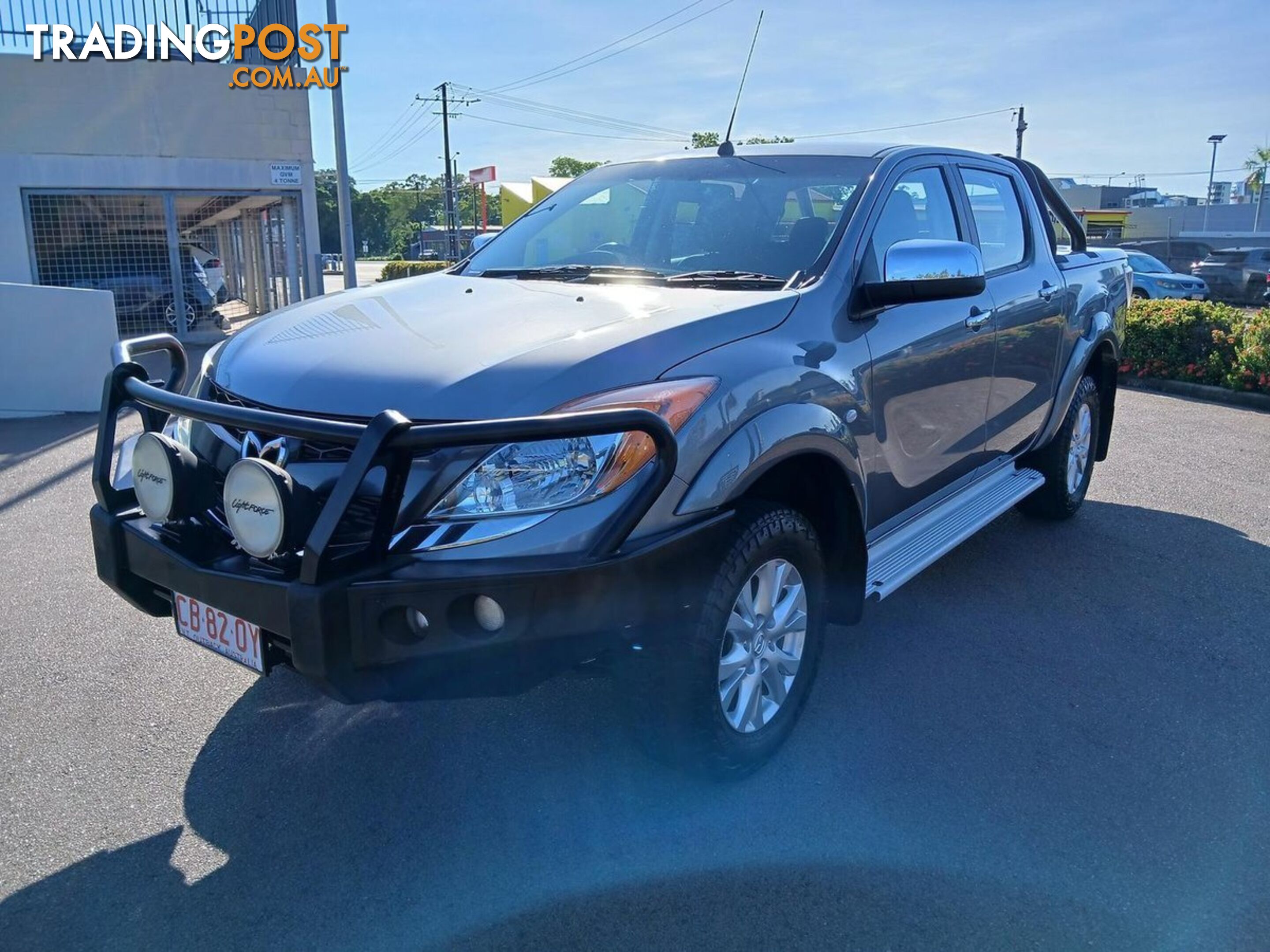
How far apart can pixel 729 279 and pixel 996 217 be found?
2.00m

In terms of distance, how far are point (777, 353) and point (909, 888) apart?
1489 millimetres

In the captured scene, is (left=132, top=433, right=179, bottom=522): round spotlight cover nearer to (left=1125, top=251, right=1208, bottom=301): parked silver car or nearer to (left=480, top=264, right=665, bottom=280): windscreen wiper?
(left=480, top=264, right=665, bottom=280): windscreen wiper

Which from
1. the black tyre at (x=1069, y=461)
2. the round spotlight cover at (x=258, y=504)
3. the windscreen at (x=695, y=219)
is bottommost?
the black tyre at (x=1069, y=461)

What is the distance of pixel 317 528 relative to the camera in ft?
7.75

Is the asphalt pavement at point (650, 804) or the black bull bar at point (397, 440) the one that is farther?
the asphalt pavement at point (650, 804)

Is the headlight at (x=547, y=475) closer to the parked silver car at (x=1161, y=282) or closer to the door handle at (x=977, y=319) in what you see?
the door handle at (x=977, y=319)

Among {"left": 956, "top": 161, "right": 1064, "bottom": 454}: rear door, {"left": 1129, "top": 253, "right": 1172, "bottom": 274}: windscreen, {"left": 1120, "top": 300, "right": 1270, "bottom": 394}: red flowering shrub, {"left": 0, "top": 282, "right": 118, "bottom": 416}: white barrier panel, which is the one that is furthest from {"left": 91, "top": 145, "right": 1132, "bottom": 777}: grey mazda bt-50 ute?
{"left": 1129, "top": 253, "right": 1172, "bottom": 274}: windscreen

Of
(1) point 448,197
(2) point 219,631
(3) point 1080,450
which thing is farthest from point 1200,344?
(1) point 448,197

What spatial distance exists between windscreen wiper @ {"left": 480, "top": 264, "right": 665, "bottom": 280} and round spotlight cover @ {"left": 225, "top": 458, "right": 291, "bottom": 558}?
61.8 inches

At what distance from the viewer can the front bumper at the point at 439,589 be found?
234 cm

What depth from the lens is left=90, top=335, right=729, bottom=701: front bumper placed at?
2.34 meters

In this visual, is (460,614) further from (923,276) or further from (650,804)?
(923,276)

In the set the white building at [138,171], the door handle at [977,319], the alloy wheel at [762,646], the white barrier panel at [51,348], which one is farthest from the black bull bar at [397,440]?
the white building at [138,171]

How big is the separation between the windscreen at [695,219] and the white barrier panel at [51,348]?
20.4ft
